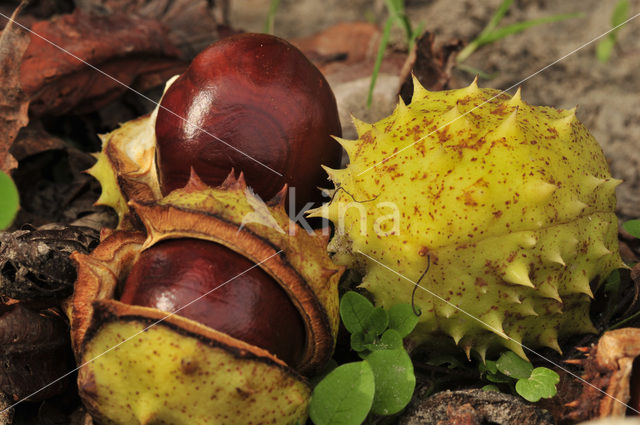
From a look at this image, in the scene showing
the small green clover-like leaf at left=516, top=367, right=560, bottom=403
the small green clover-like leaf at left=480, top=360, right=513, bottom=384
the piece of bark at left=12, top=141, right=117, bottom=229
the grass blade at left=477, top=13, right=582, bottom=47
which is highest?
the grass blade at left=477, top=13, right=582, bottom=47

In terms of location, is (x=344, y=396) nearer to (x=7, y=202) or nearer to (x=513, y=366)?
(x=513, y=366)

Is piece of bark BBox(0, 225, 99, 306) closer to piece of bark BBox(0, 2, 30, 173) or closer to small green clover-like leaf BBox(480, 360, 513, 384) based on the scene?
piece of bark BBox(0, 2, 30, 173)

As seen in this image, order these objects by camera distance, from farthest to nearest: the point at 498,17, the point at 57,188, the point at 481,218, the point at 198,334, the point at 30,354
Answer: the point at 498,17
the point at 57,188
the point at 30,354
the point at 481,218
the point at 198,334

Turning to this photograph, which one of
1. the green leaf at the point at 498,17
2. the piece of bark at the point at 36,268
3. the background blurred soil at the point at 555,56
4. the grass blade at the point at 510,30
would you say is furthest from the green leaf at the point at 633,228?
the piece of bark at the point at 36,268

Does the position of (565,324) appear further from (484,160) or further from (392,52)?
(392,52)

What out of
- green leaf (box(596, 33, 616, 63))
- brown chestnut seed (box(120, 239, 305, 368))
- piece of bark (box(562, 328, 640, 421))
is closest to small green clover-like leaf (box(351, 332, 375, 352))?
brown chestnut seed (box(120, 239, 305, 368))

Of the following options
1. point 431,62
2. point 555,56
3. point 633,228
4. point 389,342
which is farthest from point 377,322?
point 555,56
